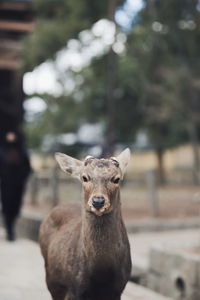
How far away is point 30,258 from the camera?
8.51 metres

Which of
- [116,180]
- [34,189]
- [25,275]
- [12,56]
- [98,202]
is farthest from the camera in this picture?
[12,56]

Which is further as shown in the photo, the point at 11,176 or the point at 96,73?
the point at 96,73

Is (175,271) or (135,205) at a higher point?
(135,205)

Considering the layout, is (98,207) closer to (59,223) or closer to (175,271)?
(59,223)

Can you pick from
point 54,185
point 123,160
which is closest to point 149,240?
point 54,185

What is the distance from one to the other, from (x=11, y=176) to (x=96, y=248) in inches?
246

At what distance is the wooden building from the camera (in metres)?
17.1

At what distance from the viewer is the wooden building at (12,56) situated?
17.1 meters

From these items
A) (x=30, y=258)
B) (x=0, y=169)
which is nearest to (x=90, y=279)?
(x=30, y=258)

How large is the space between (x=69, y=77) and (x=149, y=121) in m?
5.27

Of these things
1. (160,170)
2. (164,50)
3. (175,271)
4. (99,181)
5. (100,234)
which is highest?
(164,50)

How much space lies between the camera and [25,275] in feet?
24.1

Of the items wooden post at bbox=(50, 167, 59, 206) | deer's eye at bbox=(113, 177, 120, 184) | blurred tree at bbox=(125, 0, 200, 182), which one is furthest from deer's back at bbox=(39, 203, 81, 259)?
blurred tree at bbox=(125, 0, 200, 182)

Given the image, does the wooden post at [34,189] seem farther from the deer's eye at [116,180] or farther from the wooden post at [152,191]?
the deer's eye at [116,180]
